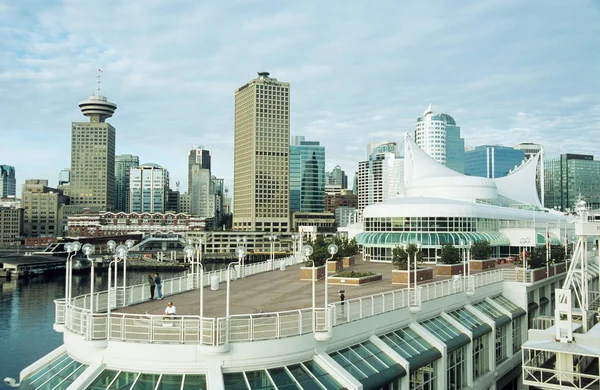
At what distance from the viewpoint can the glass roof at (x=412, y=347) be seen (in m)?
20.4

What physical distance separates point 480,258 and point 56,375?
116ft

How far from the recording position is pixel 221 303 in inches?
878

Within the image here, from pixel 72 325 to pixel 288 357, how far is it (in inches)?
274

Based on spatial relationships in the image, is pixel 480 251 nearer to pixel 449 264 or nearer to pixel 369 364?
pixel 449 264

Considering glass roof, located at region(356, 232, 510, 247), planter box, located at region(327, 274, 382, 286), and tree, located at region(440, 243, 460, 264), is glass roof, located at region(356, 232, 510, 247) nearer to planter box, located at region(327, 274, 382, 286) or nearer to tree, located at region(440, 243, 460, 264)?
tree, located at region(440, 243, 460, 264)

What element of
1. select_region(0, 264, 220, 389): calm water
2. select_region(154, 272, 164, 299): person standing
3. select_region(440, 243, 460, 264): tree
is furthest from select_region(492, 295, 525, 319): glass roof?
select_region(0, 264, 220, 389): calm water

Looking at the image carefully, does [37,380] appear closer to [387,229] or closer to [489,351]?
[489,351]

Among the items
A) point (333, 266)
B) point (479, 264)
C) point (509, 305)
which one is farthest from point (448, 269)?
point (333, 266)

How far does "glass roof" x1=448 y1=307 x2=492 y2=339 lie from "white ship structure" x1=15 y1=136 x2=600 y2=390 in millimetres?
107

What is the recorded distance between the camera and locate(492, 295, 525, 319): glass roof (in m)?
32.5

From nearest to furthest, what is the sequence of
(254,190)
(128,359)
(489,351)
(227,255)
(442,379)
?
(128,359), (442,379), (489,351), (227,255), (254,190)

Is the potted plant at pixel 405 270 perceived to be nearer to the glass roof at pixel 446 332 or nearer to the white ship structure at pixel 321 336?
→ the white ship structure at pixel 321 336

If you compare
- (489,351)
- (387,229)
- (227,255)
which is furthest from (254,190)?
(489,351)

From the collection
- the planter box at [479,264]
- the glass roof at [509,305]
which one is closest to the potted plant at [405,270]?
the glass roof at [509,305]
